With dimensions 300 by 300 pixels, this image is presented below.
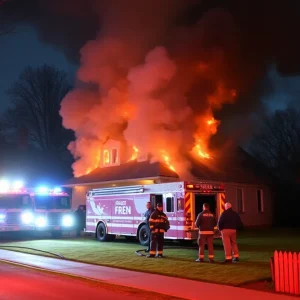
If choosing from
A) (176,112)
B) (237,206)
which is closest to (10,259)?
(176,112)

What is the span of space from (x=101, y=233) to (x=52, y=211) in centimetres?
382

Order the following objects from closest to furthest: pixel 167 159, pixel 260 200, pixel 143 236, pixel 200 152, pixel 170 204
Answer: pixel 170 204, pixel 143 236, pixel 167 159, pixel 200 152, pixel 260 200

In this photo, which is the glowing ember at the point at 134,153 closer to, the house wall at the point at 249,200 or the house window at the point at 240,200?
the house wall at the point at 249,200

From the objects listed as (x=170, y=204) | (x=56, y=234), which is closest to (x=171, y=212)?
(x=170, y=204)

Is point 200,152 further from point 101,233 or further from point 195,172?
point 101,233

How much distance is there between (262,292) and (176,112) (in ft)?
→ 58.6

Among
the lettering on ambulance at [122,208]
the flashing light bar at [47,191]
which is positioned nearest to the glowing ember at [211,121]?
the flashing light bar at [47,191]

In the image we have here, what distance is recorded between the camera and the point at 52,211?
21844 millimetres

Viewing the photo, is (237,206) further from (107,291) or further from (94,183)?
(107,291)

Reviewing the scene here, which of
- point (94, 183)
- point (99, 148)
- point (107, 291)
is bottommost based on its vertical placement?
point (107, 291)

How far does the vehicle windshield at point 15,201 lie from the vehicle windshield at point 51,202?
1.50ft

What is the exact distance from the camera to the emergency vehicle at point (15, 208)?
21.1 meters

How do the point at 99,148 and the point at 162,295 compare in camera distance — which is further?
the point at 99,148

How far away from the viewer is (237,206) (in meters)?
26.4
